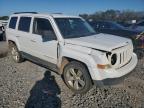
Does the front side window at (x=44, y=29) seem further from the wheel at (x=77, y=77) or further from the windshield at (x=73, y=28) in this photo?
the wheel at (x=77, y=77)

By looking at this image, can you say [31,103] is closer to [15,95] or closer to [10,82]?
[15,95]

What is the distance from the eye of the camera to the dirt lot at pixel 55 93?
14.9 ft

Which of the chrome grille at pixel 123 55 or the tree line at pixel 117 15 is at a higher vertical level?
the chrome grille at pixel 123 55

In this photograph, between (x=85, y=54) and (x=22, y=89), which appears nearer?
(x=85, y=54)

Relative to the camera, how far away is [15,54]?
305 inches

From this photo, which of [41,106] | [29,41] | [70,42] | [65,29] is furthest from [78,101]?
[29,41]

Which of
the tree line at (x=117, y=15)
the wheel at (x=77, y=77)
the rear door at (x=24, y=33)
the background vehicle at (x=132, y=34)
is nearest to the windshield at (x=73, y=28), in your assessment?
the wheel at (x=77, y=77)

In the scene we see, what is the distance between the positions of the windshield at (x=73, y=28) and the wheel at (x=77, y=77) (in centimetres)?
93

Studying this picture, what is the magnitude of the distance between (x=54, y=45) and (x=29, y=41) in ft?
4.48

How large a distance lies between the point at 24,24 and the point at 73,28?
1.93 metres

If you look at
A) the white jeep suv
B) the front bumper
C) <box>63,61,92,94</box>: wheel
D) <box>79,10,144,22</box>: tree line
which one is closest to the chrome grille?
the white jeep suv

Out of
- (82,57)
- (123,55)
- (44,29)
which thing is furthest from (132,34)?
(82,57)

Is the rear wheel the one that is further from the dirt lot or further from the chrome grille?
the chrome grille

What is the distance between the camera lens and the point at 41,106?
4496 mm
